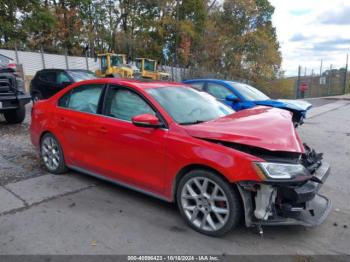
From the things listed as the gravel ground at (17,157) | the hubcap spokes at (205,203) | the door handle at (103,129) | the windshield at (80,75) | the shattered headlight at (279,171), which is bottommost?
the gravel ground at (17,157)

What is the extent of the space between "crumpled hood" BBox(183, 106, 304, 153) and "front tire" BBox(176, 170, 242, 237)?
0.42m

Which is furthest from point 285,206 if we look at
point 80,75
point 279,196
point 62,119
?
point 80,75

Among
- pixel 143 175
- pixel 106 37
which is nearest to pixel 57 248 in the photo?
pixel 143 175

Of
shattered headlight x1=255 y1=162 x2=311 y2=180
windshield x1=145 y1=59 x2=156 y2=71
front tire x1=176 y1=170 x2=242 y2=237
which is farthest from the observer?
windshield x1=145 y1=59 x2=156 y2=71

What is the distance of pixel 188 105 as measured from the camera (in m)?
4.38

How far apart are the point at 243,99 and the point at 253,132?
211 inches

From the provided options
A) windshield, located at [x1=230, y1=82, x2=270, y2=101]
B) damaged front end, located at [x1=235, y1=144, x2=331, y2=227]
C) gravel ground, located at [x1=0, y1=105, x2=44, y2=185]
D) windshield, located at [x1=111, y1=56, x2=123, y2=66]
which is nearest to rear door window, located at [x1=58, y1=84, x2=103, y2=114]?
gravel ground, located at [x1=0, y1=105, x2=44, y2=185]

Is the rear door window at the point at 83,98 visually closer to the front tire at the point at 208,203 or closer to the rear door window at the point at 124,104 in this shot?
the rear door window at the point at 124,104

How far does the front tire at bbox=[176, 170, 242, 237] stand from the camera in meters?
3.44

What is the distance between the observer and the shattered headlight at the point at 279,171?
127 inches

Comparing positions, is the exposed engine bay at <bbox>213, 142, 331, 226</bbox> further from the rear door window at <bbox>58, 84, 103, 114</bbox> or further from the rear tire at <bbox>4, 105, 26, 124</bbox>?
the rear tire at <bbox>4, 105, 26, 124</bbox>

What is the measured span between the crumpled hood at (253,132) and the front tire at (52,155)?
2462 mm

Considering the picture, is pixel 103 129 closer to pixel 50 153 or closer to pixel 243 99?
pixel 50 153

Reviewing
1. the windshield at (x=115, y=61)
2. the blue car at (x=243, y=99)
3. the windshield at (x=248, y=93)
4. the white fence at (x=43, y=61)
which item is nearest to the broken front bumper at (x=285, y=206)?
the blue car at (x=243, y=99)
